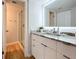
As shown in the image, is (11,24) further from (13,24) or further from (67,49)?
(67,49)

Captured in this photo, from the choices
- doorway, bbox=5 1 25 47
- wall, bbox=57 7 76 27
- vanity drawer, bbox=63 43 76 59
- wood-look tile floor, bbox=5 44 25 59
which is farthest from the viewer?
doorway, bbox=5 1 25 47

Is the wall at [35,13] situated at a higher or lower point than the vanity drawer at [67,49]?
higher

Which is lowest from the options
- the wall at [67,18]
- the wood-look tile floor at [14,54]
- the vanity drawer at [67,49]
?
the wood-look tile floor at [14,54]

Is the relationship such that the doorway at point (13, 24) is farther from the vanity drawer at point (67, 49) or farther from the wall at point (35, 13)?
the vanity drawer at point (67, 49)

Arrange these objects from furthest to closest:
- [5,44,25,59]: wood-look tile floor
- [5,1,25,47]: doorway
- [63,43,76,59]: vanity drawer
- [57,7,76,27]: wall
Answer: [5,1,25,47]: doorway → [5,44,25,59]: wood-look tile floor → [57,7,76,27]: wall → [63,43,76,59]: vanity drawer

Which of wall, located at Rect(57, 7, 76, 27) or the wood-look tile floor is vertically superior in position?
wall, located at Rect(57, 7, 76, 27)

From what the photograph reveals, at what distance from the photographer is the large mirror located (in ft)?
7.73

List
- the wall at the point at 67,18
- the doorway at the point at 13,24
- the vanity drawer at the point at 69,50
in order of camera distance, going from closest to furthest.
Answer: the vanity drawer at the point at 69,50 < the wall at the point at 67,18 < the doorway at the point at 13,24

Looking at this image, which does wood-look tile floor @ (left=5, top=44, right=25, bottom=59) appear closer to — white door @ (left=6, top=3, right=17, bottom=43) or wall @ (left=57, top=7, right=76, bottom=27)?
white door @ (left=6, top=3, right=17, bottom=43)

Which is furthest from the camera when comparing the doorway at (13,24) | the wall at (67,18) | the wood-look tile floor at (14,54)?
the doorway at (13,24)

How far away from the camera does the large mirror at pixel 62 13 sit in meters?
2.36

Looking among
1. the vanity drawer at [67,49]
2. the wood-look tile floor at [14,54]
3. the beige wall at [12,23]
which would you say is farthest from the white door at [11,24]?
the vanity drawer at [67,49]

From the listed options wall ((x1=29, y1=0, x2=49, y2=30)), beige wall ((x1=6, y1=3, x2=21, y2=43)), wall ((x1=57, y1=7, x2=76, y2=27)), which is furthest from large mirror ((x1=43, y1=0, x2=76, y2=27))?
beige wall ((x1=6, y1=3, x2=21, y2=43))

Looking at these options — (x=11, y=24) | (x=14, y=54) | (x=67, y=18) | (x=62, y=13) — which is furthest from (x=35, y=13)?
(x=11, y=24)
